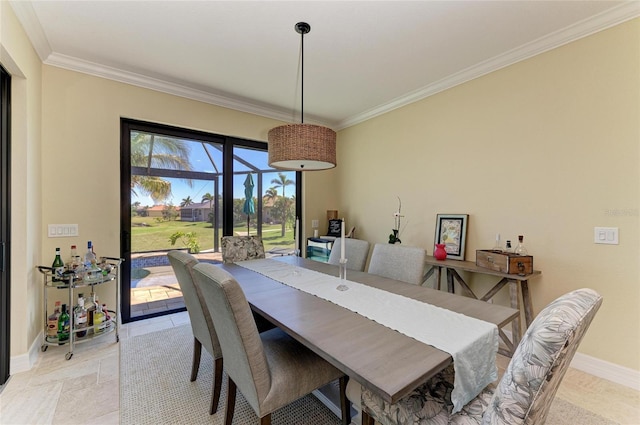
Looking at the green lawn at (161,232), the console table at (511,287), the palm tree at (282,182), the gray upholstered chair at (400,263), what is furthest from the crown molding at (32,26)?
the console table at (511,287)

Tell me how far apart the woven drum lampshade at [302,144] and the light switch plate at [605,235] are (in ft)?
6.68

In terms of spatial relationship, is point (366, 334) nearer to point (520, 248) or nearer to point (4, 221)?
point (520, 248)

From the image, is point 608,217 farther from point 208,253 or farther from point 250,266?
point 208,253

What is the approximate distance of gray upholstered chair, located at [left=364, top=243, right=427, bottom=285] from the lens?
2.04 m

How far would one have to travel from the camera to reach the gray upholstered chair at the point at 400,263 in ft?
6.71

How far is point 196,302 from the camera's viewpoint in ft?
5.30

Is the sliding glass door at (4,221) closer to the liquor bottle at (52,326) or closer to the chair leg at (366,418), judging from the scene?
the liquor bottle at (52,326)

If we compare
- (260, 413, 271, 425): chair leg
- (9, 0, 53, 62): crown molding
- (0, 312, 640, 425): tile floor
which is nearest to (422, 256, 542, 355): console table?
(0, 312, 640, 425): tile floor

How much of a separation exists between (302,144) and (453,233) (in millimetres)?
1944

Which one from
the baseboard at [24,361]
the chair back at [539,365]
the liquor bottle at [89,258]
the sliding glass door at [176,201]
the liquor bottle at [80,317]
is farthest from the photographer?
the sliding glass door at [176,201]

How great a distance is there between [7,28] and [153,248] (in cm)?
213

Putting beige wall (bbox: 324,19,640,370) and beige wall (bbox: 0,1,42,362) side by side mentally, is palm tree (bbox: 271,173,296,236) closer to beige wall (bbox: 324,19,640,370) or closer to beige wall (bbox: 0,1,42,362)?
beige wall (bbox: 324,19,640,370)

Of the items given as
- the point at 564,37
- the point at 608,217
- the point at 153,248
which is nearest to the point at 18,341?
the point at 153,248

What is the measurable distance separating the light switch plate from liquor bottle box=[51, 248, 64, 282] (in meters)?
4.22
